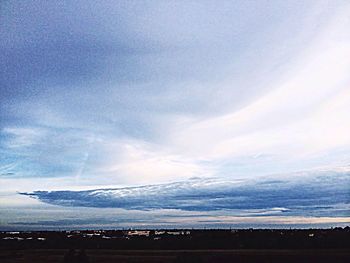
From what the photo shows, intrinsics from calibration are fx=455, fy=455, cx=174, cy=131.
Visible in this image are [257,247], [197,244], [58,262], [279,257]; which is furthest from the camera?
[197,244]

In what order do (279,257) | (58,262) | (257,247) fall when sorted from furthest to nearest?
(257,247) < (279,257) < (58,262)

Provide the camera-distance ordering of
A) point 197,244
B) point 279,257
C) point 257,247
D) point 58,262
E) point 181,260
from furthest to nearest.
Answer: point 197,244, point 257,247, point 279,257, point 58,262, point 181,260

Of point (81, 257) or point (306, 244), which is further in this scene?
point (306, 244)

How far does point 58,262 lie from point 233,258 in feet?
96.8

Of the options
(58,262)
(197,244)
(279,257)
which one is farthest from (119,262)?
(197,244)

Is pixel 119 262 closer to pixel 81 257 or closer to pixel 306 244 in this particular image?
pixel 81 257

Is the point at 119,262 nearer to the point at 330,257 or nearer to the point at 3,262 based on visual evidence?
the point at 3,262

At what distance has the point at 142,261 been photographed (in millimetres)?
74750

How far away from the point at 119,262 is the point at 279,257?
27.6 metres

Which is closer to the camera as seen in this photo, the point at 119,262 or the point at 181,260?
the point at 181,260

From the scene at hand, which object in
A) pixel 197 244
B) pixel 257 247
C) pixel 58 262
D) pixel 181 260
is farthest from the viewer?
pixel 197 244

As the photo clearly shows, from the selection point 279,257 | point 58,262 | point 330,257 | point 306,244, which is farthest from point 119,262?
point 306,244

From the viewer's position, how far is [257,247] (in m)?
107

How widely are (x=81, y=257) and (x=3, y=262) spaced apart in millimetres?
25271
